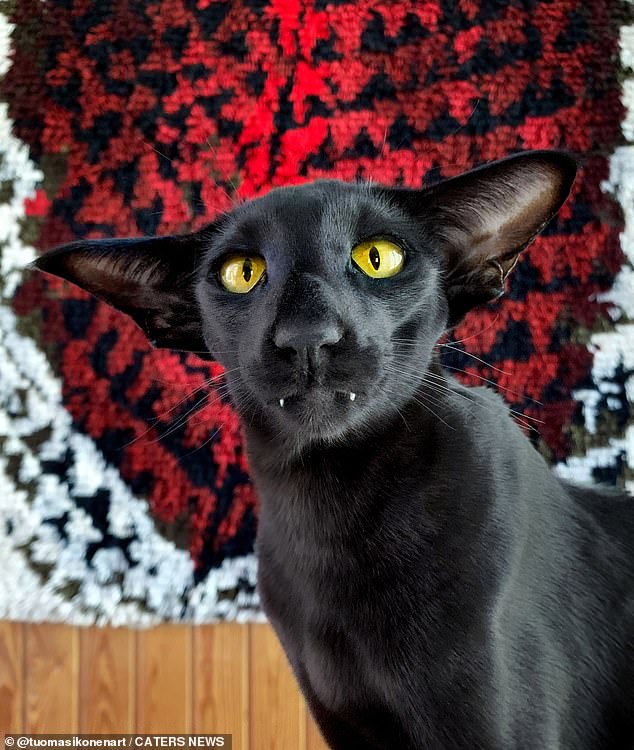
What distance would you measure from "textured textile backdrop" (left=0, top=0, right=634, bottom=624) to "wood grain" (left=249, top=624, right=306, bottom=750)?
2.9 inches

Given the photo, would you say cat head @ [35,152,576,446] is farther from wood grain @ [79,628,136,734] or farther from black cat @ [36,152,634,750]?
wood grain @ [79,628,136,734]

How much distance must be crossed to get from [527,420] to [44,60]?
2.76 feet

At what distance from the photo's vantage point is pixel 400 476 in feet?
1.68

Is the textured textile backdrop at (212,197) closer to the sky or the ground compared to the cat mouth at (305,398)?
closer to the sky

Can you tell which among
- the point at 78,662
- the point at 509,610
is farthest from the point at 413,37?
the point at 78,662

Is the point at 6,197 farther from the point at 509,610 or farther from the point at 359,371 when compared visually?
the point at 509,610

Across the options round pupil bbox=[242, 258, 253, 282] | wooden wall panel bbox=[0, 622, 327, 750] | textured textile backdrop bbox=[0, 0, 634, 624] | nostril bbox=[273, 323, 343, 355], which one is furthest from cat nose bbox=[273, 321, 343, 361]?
wooden wall panel bbox=[0, 622, 327, 750]

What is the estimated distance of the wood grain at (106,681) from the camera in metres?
0.89

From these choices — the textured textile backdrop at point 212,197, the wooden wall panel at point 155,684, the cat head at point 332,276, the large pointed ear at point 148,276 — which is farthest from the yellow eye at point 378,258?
the wooden wall panel at point 155,684

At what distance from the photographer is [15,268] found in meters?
0.93

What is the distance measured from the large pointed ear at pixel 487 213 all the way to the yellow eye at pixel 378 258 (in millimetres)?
43

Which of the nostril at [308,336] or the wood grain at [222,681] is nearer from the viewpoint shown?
the nostril at [308,336]

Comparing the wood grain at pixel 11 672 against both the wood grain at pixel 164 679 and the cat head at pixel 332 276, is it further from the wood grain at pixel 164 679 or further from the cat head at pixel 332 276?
the cat head at pixel 332 276

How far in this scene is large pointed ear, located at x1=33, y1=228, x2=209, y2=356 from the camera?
1.68 ft
